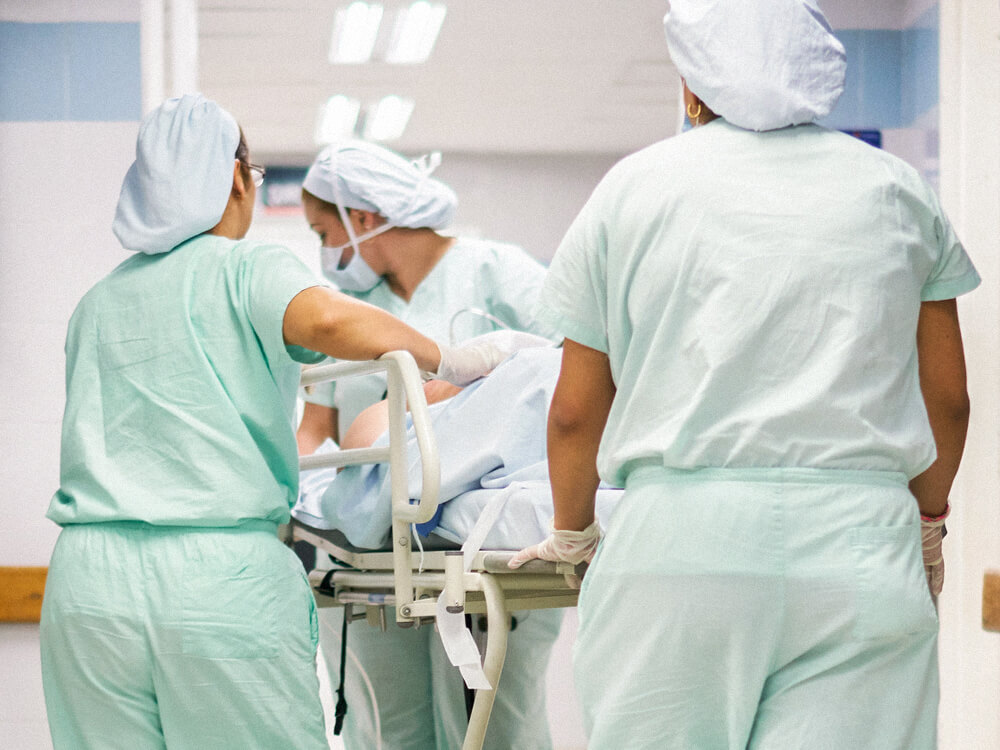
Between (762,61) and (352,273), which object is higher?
(762,61)

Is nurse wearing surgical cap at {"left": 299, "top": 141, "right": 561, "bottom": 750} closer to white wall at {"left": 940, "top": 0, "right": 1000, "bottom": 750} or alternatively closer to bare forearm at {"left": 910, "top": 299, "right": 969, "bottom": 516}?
white wall at {"left": 940, "top": 0, "right": 1000, "bottom": 750}

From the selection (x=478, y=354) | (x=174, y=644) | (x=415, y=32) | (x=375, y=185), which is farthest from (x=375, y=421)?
(x=415, y=32)

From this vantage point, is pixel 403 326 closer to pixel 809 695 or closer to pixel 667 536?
pixel 667 536

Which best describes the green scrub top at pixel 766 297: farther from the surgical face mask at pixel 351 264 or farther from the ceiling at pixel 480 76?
the ceiling at pixel 480 76

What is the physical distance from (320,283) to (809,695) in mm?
954

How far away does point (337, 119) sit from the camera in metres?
7.66

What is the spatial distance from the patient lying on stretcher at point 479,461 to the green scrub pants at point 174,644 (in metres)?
0.41

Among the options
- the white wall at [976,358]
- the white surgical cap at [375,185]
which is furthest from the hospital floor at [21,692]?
the white wall at [976,358]

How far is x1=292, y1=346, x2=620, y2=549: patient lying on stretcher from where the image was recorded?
2.08m

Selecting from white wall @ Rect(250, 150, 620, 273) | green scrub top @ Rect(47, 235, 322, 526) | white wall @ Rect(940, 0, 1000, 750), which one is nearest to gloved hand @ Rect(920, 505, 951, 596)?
green scrub top @ Rect(47, 235, 322, 526)

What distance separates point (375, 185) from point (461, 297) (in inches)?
14.2

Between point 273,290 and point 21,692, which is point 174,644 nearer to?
point 273,290

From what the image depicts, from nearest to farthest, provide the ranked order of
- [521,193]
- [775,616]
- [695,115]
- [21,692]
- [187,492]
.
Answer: [775,616] → [695,115] → [187,492] → [21,692] → [521,193]

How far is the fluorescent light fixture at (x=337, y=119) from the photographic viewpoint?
23.8ft
